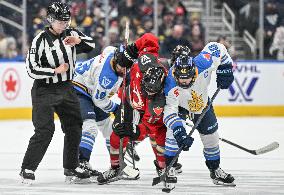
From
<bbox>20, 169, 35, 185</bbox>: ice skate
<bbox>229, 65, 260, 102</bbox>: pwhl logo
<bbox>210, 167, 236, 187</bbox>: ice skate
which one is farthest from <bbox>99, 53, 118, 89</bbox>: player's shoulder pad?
<bbox>229, 65, 260, 102</bbox>: pwhl logo

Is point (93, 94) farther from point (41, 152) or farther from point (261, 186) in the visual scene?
point (261, 186)

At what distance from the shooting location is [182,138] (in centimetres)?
563

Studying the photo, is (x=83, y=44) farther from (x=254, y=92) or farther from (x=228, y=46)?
(x=228, y=46)

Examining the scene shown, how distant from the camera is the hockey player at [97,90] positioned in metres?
6.37

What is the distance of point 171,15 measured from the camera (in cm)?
1303

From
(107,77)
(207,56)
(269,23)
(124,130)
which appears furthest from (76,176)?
(269,23)

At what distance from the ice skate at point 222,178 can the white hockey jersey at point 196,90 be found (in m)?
0.46

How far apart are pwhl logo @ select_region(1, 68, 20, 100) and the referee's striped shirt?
5.70 m

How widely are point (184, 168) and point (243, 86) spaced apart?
17.7 ft

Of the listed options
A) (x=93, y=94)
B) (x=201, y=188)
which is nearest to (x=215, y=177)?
(x=201, y=188)

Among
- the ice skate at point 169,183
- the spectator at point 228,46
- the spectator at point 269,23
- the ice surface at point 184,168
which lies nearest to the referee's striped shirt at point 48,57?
the ice surface at point 184,168

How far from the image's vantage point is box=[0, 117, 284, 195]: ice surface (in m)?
5.89

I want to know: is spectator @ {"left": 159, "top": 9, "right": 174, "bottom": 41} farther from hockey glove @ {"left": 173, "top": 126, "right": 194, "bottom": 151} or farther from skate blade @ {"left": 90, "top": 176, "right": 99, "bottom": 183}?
hockey glove @ {"left": 173, "top": 126, "right": 194, "bottom": 151}

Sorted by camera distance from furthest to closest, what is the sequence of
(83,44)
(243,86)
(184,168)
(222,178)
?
(243,86) → (184,168) → (83,44) → (222,178)
